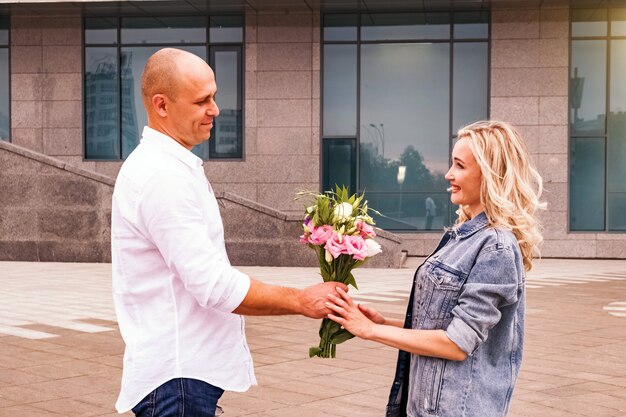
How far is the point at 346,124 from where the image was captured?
2458 cm

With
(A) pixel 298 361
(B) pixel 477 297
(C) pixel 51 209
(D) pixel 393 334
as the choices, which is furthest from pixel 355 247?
(C) pixel 51 209

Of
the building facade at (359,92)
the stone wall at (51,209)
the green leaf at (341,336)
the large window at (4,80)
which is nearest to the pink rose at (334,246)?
the green leaf at (341,336)

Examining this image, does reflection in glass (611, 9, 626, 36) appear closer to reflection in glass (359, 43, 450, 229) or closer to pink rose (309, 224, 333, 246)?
reflection in glass (359, 43, 450, 229)

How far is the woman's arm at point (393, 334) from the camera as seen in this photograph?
3043mm

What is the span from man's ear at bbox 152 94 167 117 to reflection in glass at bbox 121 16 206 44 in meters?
22.3

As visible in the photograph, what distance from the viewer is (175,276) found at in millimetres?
2881

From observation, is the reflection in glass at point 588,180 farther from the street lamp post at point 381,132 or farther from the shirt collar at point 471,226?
the shirt collar at point 471,226

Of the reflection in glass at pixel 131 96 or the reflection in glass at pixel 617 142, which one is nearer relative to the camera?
the reflection in glass at pixel 617 142

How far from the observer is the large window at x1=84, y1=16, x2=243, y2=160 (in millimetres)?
24875

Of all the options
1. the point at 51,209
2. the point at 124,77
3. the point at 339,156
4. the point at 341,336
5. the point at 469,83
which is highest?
the point at 124,77

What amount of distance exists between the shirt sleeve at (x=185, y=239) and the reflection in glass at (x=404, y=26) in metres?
22.2

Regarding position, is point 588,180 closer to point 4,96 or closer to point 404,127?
point 404,127

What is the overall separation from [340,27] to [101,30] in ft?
19.7

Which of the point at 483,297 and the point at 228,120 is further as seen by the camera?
the point at 228,120
